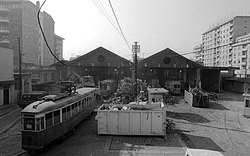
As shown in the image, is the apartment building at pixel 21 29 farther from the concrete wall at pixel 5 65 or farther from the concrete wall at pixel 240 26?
the concrete wall at pixel 240 26

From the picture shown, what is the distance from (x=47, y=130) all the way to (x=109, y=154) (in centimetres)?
325

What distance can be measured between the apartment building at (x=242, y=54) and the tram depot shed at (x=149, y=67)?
3005cm

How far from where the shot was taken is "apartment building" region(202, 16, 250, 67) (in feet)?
245

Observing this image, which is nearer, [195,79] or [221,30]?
[195,79]

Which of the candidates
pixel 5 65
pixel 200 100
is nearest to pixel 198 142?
pixel 200 100

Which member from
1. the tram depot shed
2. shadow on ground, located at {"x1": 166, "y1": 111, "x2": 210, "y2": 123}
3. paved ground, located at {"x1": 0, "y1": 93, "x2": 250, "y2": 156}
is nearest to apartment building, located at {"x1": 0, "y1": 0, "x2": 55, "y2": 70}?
the tram depot shed

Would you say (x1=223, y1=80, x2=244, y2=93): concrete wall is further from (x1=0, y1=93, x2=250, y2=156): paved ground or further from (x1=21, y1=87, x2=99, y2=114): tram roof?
(x1=21, y1=87, x2=99, y2=114): tram roof

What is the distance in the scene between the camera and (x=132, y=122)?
479 inches

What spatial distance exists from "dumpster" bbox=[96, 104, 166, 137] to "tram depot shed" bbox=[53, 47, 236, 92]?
24792 millimetres

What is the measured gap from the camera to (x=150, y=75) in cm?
4219

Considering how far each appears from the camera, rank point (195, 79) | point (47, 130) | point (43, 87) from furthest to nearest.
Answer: point (195, 79)
point (43, 87)
point (47, 130)

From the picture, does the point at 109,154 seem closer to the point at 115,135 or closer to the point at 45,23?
the point at 115,135

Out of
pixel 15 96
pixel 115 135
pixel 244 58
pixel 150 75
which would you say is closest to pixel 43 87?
pixel 15 96

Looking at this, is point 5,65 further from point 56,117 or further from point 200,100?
point 200,100
